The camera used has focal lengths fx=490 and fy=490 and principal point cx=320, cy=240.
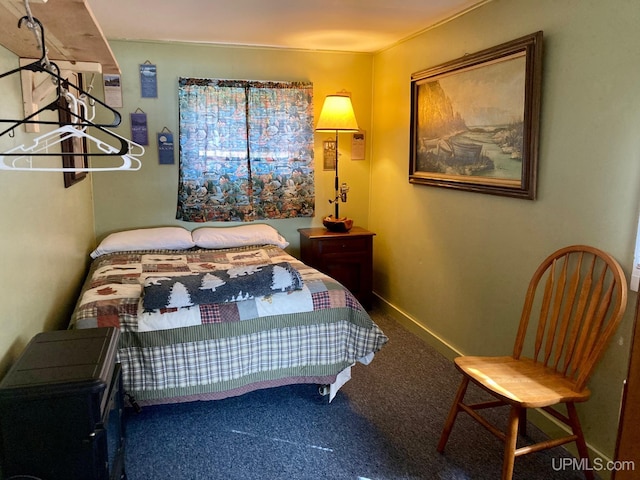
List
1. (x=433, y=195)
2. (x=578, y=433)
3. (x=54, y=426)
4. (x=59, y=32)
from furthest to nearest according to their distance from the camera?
(x=433, y=195), (x=578, y=433), (x=59, y=32), (x=54, y=426)

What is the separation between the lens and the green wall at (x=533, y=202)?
201cm

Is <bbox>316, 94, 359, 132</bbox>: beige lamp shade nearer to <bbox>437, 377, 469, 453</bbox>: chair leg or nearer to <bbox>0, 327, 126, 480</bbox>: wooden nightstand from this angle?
<bbox>437, 377, 469, 453</bbox>: chair leg

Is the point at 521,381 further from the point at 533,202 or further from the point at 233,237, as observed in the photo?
the point at 233,237

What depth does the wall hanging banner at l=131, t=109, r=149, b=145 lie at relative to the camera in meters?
3.77

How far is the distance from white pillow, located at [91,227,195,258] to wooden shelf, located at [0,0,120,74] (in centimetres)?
158

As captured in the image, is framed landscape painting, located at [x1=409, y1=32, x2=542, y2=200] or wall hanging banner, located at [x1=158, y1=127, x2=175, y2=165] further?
wall hanging banner, located at [x1=158, y1=127, x2=175, y2=165]

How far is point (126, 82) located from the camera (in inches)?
147

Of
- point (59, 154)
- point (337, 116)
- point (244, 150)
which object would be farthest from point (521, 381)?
point (244, 150)

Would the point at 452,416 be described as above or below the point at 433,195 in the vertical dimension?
below

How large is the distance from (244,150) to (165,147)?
619mm

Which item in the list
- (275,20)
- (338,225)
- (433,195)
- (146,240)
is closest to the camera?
(275,20)

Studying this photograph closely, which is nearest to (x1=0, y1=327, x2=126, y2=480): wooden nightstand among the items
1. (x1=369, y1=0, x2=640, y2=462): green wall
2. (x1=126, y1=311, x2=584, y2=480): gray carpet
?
(x1=126, y1=311, x2=584, y2=480): gray carpet

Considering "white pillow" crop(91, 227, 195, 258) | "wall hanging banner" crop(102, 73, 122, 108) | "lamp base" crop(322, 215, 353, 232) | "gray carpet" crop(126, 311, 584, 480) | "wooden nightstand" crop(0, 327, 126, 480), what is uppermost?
"wall hanging banner" crop(102, 73, 122, 108)

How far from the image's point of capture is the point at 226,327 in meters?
2.34
